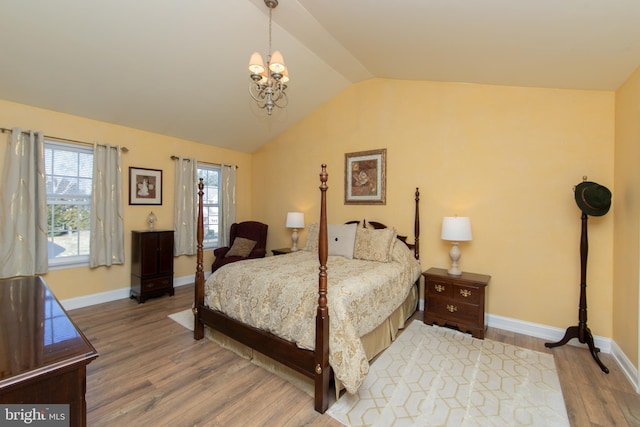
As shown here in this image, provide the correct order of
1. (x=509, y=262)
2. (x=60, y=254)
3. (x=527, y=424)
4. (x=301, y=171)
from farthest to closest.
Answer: (x=301, y=171) < (x=60, y=254) < (x=509, y=262) < (x=527, y=424)

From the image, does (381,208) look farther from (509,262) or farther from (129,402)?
(129,402)

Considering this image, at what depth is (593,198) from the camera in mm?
2504

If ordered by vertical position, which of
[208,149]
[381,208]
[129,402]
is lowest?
[129,402]

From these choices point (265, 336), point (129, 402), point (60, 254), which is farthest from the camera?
point (60, 254)

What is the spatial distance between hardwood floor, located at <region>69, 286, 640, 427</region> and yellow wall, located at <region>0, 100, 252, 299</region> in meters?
1.15

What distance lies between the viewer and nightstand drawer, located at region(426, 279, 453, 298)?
3.20 m

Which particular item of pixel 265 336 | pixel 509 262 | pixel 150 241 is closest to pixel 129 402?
pixel 265 336

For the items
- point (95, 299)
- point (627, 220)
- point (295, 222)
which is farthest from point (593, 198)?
point (95, 299)

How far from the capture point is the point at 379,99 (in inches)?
164

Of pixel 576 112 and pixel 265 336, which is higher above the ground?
pixel 576 112

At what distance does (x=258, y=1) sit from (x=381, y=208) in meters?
2.84

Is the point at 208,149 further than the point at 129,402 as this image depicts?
Yes

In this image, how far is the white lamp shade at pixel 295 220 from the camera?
475cm

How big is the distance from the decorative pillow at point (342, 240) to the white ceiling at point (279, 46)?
212 centimetres
